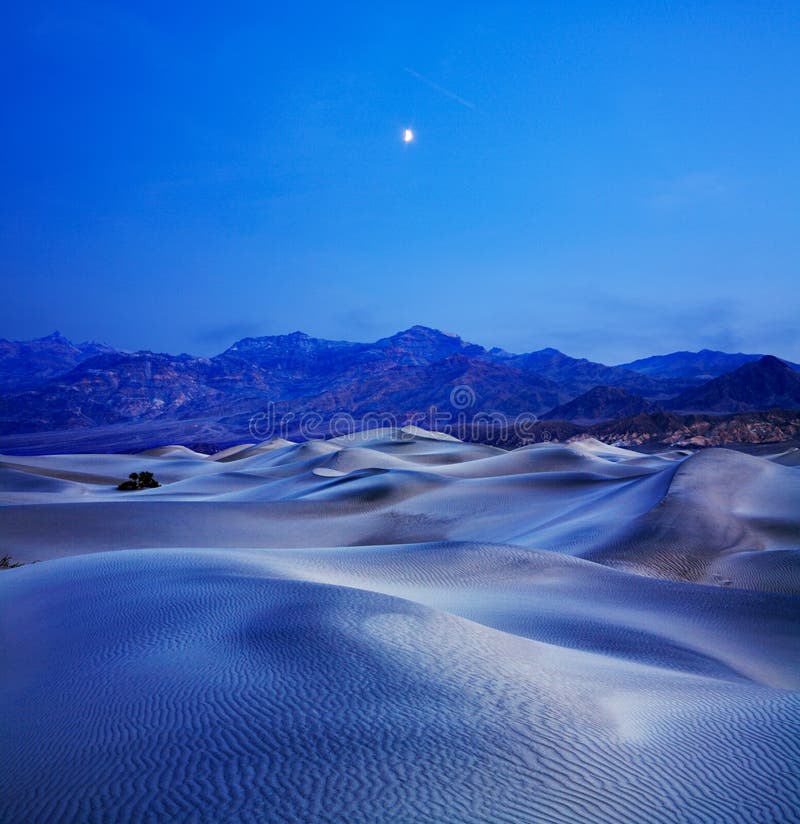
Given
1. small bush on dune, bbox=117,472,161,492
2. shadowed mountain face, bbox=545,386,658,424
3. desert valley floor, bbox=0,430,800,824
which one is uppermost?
shadowed mountain face, bbox=545,386,658,424

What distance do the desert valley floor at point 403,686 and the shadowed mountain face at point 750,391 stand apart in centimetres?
11981

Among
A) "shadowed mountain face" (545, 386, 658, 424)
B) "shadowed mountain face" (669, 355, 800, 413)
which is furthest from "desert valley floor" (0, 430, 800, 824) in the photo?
"shadowed mountain face" (669, 355, 800, 413)

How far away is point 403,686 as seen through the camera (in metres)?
3.72

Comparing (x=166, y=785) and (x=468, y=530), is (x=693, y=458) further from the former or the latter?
(x=166, y=785)

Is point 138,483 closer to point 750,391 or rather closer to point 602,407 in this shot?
point 602,407

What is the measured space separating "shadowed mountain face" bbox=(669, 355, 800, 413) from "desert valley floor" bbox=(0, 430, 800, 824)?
119813 mm

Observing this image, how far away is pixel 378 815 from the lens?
237cm

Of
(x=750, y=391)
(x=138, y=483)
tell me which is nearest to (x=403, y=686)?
(x=138, y=483)

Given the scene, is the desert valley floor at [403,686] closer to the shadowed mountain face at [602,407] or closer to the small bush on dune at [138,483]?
the small bush on dune at [138,483]

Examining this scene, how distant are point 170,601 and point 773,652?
6344 mm

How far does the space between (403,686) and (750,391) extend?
133m

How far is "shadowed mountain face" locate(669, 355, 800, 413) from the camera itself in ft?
383

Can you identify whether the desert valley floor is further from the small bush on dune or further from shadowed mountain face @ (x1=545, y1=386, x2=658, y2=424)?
shadowed mountain face @ (x1=545, y1=386, x2=658, y2=424)

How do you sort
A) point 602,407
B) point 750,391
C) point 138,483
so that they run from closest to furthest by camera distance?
point 138,483, point 750,391, point 602,407
